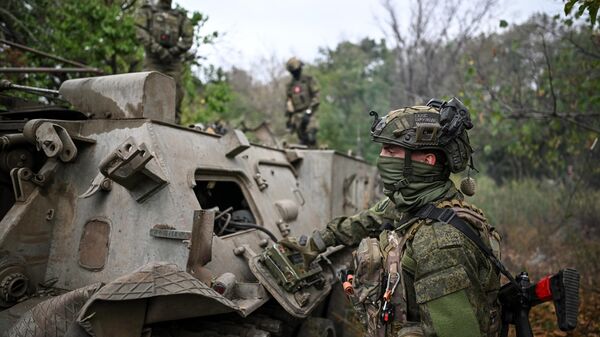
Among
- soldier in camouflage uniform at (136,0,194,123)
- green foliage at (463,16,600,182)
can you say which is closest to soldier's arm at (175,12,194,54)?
soldier in camouflage uniform at (136,0,194,123)

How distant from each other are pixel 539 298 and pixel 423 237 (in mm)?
690

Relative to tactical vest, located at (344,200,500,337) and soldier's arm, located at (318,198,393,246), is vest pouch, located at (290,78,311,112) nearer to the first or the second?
soldier's arm, located at (318,198,393,246)

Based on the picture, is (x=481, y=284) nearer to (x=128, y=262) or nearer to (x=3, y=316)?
(x=128, y=262)

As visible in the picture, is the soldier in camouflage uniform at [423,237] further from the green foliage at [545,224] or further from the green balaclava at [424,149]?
the green foliage at [545,224]

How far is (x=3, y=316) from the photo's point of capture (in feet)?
10.6

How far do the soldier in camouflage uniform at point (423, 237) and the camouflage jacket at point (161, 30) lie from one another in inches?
186

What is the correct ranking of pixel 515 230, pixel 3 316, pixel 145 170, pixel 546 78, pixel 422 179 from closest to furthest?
pixel 422 179 < pixel 3 316 < pixel 145 170 < pixel 546 78 < pixel 515 230

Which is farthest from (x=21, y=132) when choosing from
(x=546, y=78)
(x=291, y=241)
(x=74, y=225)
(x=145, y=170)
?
(x=546, y=78)

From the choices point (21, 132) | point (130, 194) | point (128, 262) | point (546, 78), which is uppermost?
point (546, 78)

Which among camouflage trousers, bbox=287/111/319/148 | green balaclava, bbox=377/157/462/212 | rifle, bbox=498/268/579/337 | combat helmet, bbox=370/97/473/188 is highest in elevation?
camouflage trousers, bbox=287/111/319/148

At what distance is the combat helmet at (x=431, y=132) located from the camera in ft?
8.84

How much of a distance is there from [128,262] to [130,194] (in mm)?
440

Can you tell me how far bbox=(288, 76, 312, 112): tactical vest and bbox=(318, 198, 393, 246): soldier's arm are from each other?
617 cm

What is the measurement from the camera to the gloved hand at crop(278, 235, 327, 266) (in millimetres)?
3801
